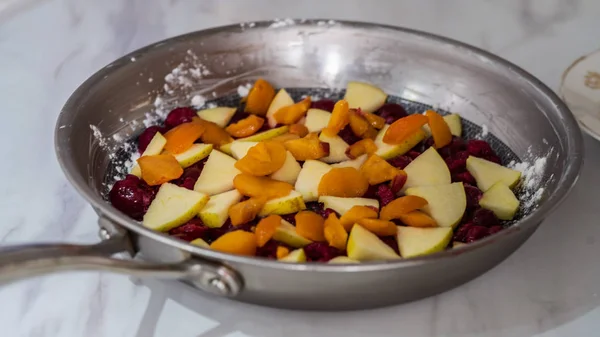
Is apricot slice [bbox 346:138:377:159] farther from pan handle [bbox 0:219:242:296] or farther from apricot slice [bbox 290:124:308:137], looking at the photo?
pan handle [bbox 0:219:242:296]

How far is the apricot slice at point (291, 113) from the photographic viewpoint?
120 cm

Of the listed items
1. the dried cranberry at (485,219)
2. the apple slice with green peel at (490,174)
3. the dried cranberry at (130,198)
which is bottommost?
the dried cranberry at (130,198)

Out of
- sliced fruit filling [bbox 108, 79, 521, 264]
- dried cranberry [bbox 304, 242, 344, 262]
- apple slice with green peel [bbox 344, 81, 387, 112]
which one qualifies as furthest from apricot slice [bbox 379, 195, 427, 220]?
apple slice with green peel [bbox 344, 81, 387, 112]

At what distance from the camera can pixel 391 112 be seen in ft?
3.96

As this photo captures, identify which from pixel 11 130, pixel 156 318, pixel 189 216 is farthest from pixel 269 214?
pixel 11 130

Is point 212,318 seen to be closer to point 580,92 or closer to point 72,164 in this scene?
point 72,164

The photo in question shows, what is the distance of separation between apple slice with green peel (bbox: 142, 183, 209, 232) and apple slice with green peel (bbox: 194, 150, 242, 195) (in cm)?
3

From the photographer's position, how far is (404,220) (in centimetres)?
94

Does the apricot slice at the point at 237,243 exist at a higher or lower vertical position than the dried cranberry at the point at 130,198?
higher

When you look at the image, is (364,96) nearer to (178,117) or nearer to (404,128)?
(404,128)

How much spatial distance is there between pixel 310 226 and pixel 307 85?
0.48 metres

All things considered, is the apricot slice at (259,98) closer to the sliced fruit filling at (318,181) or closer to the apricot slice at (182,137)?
the sliced fruit filling at (318,181)

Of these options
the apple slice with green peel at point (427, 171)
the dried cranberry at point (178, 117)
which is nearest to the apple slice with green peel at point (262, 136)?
the dried cranberry at point (178, 117)

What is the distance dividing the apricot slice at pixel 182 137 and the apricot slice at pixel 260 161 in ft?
0.44
